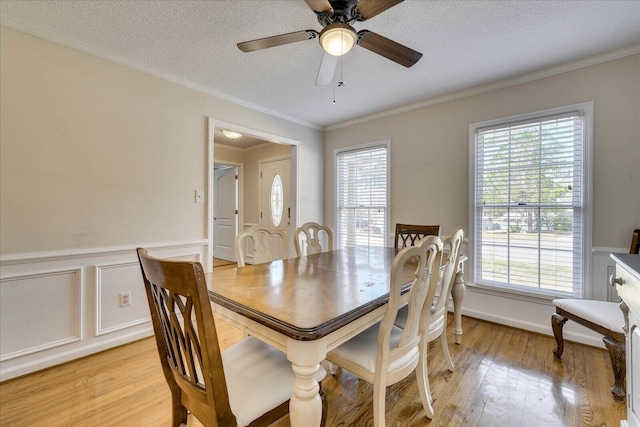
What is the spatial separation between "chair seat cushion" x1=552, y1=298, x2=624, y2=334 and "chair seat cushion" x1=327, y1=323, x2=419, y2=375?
53.3 inches

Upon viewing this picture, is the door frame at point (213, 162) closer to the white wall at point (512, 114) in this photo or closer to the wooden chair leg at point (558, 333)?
the white wall at point (512, 114)

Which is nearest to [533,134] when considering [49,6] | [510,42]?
[510,42]

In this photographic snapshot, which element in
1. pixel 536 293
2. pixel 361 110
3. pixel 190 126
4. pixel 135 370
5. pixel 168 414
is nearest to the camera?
pixel 168 414

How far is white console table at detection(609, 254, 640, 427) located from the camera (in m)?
1.03

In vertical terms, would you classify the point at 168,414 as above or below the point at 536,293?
below

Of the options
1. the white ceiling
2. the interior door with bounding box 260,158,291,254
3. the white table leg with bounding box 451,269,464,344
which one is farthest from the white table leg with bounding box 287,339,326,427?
the interior door with bounding box 260,158,291,254

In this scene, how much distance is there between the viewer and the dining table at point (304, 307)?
2.95ft

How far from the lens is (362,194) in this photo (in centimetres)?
385

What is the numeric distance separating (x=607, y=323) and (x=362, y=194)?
8.68 feet

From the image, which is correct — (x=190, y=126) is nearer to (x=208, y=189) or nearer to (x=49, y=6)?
(x=208, y=189)

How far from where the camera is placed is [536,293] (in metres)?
2.50

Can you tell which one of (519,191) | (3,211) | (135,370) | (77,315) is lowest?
(135,370)

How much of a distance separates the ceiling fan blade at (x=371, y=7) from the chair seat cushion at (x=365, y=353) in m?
1.64

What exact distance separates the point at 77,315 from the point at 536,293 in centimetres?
389
